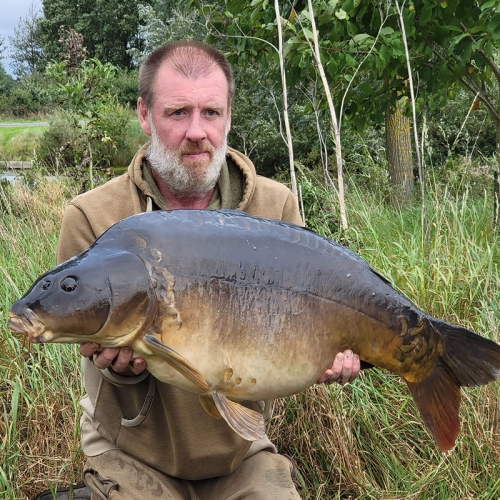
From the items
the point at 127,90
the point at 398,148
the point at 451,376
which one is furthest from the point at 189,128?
the point at 127,90

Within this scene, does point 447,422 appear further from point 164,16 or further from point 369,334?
point 164,16

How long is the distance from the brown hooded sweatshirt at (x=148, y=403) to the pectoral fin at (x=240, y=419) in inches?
19.1

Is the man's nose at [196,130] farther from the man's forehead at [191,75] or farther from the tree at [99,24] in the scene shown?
the tree at [99,24]

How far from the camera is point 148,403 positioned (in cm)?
218

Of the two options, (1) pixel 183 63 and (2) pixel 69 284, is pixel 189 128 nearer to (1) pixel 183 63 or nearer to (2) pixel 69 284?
(1) pixel 183 63

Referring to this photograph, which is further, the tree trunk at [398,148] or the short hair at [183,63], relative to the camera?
the tree trunk at [398,148]

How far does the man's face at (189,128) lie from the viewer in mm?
2365

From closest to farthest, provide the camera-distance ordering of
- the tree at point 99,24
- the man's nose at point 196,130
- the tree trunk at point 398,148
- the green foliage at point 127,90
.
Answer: the man's nose at point 196,130
the tree trunk at point 398,148
the green foliage at point 127,90
the tree at point 99,24

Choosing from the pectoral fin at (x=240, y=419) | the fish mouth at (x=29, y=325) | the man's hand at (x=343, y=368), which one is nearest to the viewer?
the fish mouth at (x=29, y=325)

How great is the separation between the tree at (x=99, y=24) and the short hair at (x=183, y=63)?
32.3 metres

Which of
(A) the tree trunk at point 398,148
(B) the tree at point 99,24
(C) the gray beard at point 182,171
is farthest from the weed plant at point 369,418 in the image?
(B) the tree at point 99,24

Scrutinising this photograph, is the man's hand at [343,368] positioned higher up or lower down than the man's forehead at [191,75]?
lower down

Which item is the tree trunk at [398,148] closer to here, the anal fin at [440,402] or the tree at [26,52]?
the anal fin at [440,402]

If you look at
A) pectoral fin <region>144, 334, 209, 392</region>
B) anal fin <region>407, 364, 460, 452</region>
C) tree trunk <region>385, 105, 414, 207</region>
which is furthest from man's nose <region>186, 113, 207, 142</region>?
tree trunk <region>385, 105, 414, 207</region>
